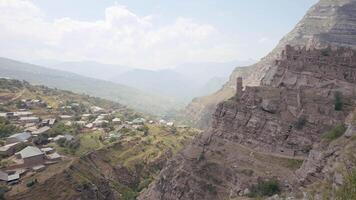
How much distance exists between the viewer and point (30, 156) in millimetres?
75750

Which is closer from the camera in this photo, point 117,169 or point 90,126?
point 117,169

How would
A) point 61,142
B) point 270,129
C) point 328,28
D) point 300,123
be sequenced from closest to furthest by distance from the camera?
point 300,123, point 270,129, point 61,142, point 328,28

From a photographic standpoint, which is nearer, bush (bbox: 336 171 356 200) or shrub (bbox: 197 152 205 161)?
bush (bbox: 336 171 356 200)

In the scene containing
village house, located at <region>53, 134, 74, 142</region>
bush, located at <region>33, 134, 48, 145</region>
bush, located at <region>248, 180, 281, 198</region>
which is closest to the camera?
bush, located at <region>248, 180, 281, 198</region>

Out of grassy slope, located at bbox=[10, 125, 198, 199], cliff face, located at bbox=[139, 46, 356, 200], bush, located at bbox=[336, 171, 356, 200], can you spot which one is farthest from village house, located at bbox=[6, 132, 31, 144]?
bush, located at bbox=[336, 171, 356, 200]

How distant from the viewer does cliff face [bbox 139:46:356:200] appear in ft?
177

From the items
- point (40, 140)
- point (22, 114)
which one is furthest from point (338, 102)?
point (22, 114)

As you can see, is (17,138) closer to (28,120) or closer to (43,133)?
(43,133)

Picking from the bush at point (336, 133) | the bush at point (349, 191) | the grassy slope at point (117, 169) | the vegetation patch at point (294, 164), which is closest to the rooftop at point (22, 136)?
the grassy slope at point (117, 169)

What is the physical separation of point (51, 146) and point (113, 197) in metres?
23.5

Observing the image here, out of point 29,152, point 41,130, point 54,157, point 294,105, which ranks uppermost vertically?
point 294,105

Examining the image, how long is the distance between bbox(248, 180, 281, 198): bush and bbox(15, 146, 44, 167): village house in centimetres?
4947

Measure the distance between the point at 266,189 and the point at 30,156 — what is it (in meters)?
52.4

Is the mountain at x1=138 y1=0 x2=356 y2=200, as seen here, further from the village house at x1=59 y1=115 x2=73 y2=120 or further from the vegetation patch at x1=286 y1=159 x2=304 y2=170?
the village house at x1=59 y1=115 x2=73 y2=120
